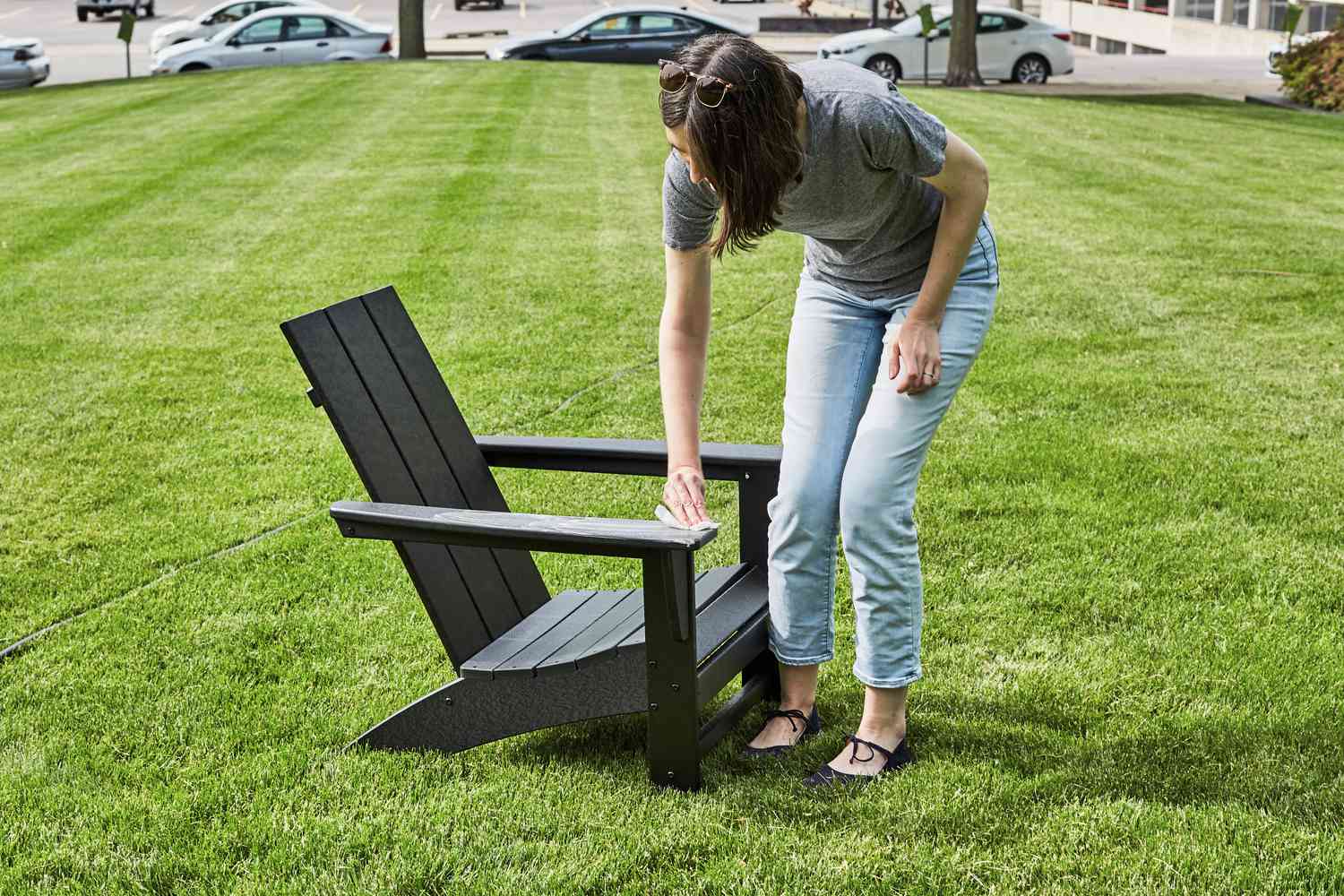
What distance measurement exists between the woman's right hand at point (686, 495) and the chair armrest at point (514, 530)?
5.3 inches

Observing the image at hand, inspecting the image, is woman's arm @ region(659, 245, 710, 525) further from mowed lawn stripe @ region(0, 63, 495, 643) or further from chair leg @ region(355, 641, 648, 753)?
mowed lawn stripe @ region(0, 63, 495, 643)

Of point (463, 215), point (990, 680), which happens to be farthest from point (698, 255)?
point (463, 215)

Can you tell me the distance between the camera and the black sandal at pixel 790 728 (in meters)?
3.56

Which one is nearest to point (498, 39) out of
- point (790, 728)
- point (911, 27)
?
point (911, 27)

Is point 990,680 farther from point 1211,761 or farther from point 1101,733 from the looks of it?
point 1211,761

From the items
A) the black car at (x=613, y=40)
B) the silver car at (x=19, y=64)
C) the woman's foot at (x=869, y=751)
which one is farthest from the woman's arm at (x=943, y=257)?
Answer: the silver car at (x=19, y=64)

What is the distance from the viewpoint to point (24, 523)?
205 inches

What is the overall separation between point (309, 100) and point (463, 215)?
900 cm

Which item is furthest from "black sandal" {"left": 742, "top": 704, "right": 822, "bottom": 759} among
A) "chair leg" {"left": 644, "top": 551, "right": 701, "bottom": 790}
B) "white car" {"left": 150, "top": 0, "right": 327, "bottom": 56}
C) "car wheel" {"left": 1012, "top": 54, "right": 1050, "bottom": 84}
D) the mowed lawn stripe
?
"white car" {"left": 150, "top": 0, "right": 327, "bottom": 56}

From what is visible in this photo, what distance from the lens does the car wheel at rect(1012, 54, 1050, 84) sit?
25.8 meters

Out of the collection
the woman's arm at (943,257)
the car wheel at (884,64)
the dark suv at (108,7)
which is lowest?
the woman's arm at (943,257)

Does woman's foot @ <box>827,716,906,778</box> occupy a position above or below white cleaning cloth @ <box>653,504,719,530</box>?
below

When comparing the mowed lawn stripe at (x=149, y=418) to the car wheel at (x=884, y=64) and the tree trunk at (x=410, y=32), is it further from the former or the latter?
the car wheel at (x=884, y=64)

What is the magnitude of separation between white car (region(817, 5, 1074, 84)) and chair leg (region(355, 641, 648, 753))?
23446mm
